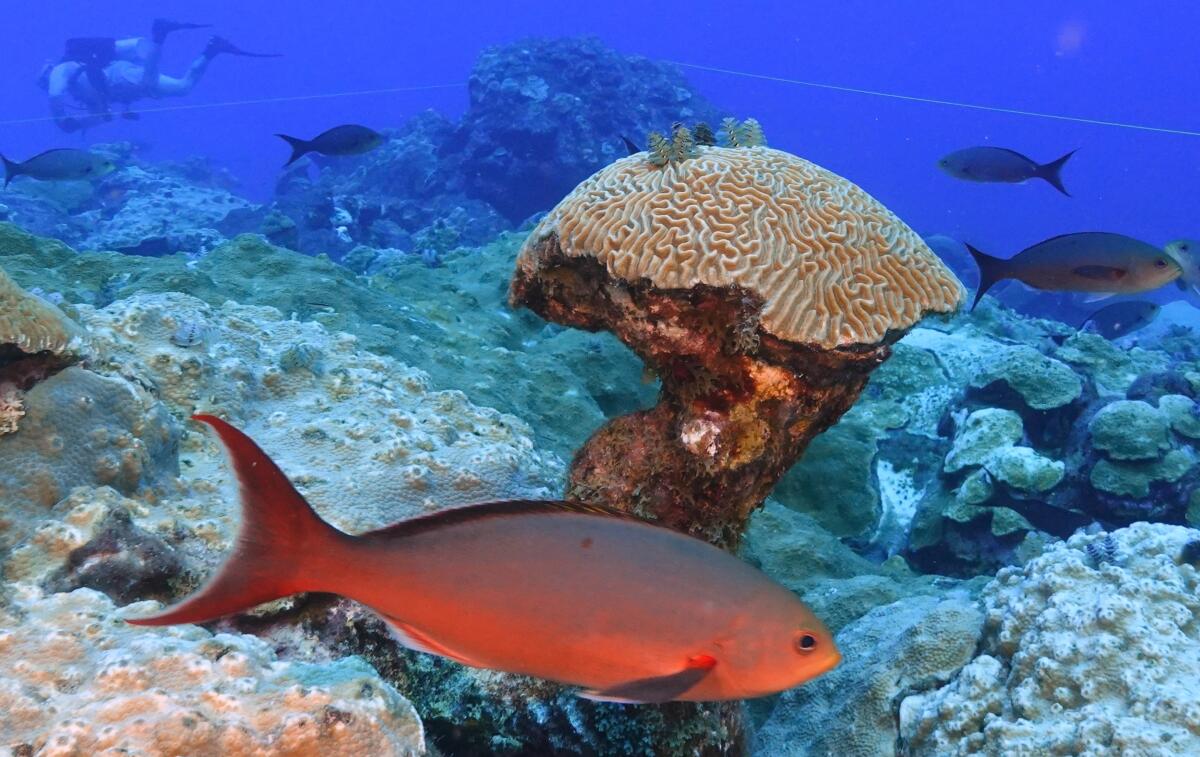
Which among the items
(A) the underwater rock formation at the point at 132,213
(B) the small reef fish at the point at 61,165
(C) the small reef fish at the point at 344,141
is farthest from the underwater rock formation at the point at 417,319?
(A) the underwater rock formation at the point at 132,213

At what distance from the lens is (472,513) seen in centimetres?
154

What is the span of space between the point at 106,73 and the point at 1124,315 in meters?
30.4

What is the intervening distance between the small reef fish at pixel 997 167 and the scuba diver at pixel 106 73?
24.3 metres

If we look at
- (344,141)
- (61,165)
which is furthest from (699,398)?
(61,165)

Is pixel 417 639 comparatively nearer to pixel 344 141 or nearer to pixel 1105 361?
pixel 344 141

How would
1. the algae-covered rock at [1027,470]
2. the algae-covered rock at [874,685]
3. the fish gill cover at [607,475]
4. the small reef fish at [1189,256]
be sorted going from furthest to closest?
the algae-covered rock at [1027,470]
the small reef fish at [1189,256]
the algae-covered rock at [874,685]
the fish gill cover at [607,475]

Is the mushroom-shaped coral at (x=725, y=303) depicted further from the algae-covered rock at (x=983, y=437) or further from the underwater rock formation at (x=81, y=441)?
the algae-covered rock at (x=983, y=437)

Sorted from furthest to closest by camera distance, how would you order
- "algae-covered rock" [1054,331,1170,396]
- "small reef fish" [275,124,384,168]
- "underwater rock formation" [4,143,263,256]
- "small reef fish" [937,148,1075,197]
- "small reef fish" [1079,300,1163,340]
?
"underwater rock formation" [4,143,263,256] → "small reef fish" [275,124,384,168] → "small reef fish" [1079,300,1163,340] → "algae-covered rock" [1054,331,1170,396] → "small reef fish" [937,148,1075,197]

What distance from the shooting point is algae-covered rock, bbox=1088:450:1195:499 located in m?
5.92

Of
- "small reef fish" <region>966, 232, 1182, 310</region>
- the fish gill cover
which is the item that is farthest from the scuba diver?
"small reef fish" <region>966, 232, 1182, 310</region>

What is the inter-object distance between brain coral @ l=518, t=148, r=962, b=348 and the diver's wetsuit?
91.2 ft

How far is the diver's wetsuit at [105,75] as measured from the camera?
24469 millimetres

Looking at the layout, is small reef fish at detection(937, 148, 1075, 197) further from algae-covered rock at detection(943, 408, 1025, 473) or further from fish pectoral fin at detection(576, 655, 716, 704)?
fish pectoral fin at detection(576, 655, 716, 704)

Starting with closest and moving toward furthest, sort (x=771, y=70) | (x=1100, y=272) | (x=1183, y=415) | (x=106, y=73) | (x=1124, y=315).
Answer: (x=1100, y=272), (x=1183, y=415), (x=1124, y=315), (x=106, y=73), (x=771, y=70)
